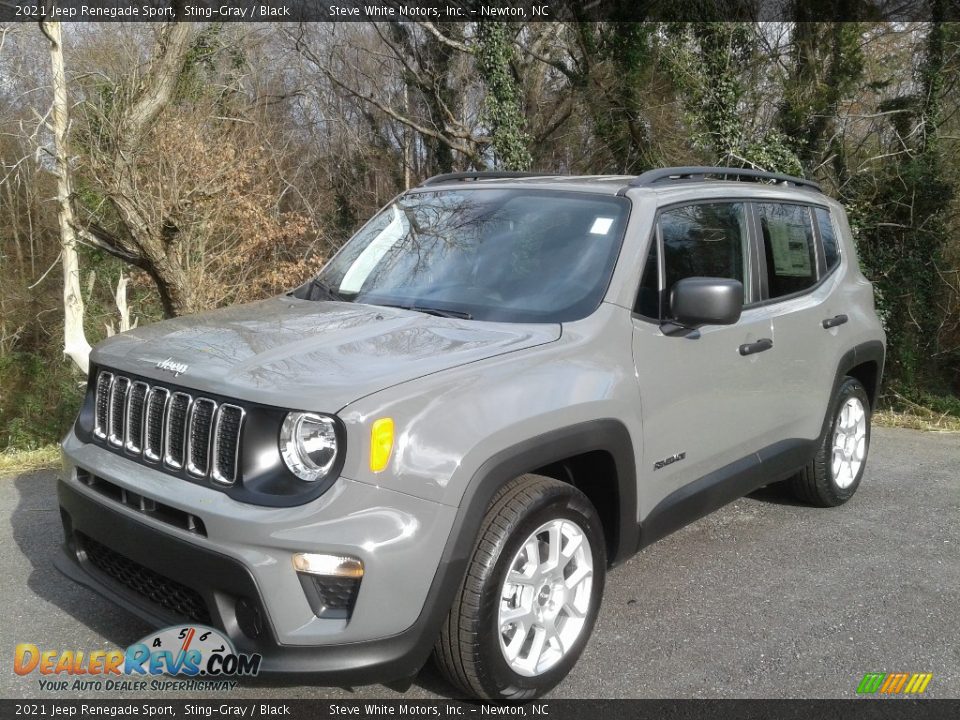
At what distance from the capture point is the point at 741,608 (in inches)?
158

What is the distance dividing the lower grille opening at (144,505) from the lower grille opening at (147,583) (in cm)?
18

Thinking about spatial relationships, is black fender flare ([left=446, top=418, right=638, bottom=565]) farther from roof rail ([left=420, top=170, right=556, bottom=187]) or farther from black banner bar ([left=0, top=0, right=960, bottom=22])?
black banner bar ([left=0, top=0, right=960, bottom=22])

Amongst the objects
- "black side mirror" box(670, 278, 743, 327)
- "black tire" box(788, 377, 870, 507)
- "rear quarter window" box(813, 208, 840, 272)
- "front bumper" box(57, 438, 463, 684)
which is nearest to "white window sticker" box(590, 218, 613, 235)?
"black side mirror" box(670, 278, 743, 327)

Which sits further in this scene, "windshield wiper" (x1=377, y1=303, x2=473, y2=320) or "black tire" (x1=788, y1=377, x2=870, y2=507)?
"black tire" (x1=788, y1=377, x2=870, y2=507)

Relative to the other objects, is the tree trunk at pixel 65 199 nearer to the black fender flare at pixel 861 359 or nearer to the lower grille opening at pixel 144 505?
the lower grille opening at pixel 144 505

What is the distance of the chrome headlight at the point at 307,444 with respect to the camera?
2.70 metres

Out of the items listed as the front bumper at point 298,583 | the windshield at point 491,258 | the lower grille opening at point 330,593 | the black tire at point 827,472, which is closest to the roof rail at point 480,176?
the windshield at point 491,258

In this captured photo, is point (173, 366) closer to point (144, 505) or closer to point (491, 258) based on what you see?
point (144, 505)

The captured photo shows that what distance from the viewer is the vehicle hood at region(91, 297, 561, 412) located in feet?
9.08

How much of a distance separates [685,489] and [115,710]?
2.39 metres

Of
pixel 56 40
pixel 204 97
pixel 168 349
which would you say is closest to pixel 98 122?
pixel 56 40

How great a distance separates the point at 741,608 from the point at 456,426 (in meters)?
1.97

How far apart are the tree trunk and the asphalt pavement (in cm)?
628

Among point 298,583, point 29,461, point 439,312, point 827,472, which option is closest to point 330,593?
point 298,583
